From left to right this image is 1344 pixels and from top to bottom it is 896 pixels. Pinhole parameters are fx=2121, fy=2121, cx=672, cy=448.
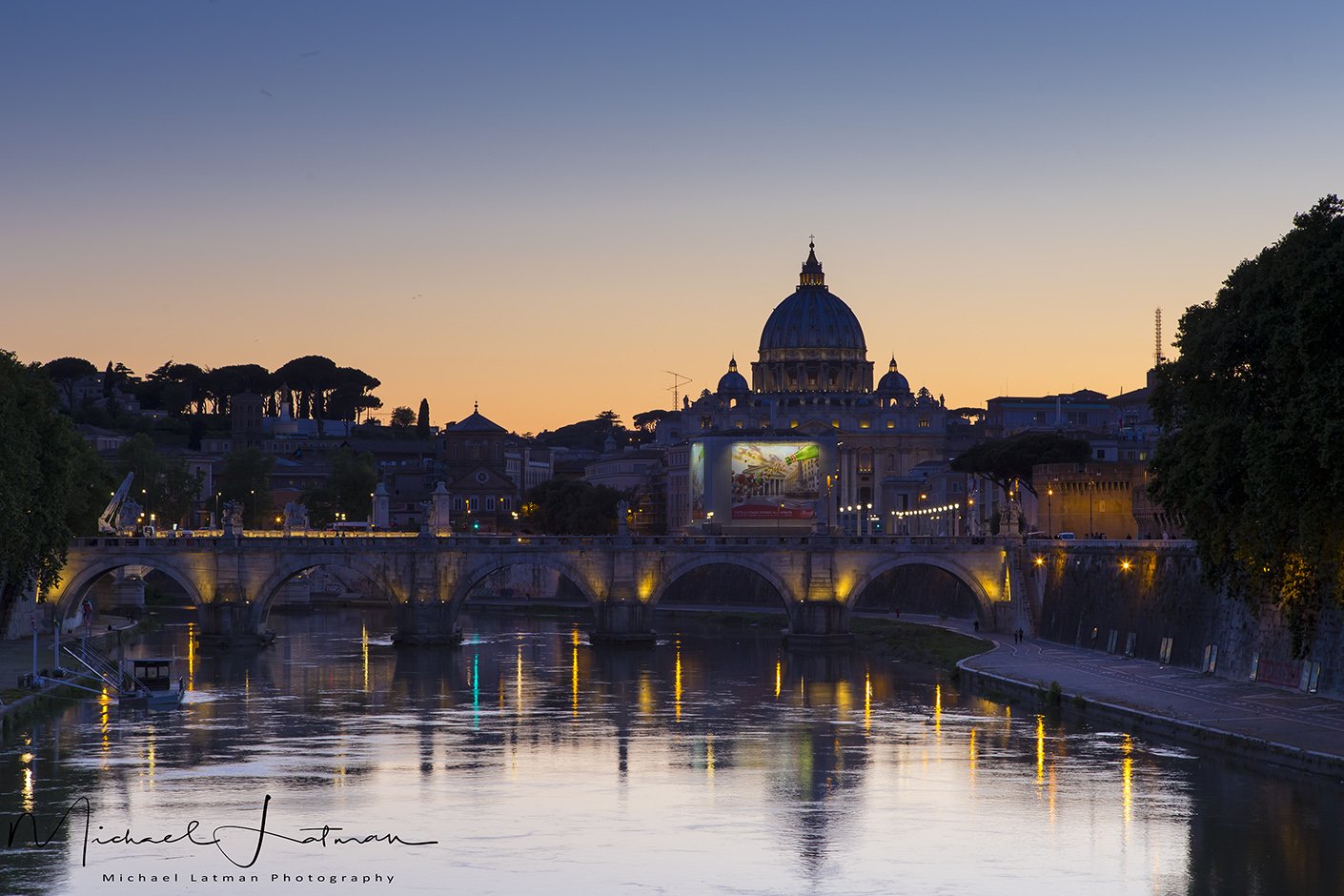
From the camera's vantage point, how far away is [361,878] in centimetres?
3847

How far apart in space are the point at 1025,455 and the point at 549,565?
149 ft

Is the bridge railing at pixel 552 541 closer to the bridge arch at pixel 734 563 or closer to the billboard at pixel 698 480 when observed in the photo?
the bridge arch at pixel 734 563

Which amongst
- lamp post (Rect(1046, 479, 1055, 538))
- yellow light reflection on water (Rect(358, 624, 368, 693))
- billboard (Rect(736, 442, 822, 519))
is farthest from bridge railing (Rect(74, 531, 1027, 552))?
billboard (Rect(736, 442, 822, 519))

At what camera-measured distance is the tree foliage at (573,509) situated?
176 metres

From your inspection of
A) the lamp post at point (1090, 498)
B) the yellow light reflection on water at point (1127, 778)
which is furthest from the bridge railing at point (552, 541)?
the yellow light reflection on water at point (1127, 778)

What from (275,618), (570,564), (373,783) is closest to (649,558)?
(570,564)

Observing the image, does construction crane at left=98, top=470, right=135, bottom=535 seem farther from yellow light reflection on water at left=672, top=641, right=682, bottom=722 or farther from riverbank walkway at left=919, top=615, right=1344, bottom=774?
riverbank walkway at left=919, top=615, right=1344, bottom=774

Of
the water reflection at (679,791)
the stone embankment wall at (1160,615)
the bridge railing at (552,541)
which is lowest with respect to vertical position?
the water reflection at (679,791)

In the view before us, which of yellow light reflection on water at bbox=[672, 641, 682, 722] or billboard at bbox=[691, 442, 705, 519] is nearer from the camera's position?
yellow light reflection on water at bbox=[672, 641, 682, 722]

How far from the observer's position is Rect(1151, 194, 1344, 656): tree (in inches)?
1969

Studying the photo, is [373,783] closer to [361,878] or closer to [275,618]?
[361,878]

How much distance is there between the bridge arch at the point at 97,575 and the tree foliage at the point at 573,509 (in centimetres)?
7677

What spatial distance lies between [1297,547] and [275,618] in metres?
84.2

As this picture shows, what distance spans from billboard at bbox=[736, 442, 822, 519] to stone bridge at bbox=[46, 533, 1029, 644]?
1425 inches
